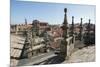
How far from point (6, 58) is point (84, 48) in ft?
3.72

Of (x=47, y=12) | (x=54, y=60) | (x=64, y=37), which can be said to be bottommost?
(x=54, y=60)

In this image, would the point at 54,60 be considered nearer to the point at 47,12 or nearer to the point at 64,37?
the point at 64,37

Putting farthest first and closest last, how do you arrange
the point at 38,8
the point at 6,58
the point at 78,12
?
the point at 78,12 < the point at 38,8 < the point at 6,58

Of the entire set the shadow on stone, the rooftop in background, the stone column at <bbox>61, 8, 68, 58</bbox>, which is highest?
the rooftop in background

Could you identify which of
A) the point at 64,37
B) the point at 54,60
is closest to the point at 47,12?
the point at 64,37

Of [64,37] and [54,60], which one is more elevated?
[64,37]

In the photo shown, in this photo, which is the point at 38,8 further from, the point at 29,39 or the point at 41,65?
the point at 41,65

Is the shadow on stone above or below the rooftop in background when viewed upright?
below

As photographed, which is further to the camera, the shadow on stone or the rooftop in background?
the shadow on stone

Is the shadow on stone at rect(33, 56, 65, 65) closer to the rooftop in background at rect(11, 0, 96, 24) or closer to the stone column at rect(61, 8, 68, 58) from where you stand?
the stone column at rect(61, 8, 68, 58)

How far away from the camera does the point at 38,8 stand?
2.57 metres

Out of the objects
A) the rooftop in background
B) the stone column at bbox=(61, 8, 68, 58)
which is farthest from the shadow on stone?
the rooftop in background

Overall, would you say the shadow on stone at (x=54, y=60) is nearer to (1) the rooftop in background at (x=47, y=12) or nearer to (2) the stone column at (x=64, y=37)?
(2) the stone column at (x=64, y=37)
